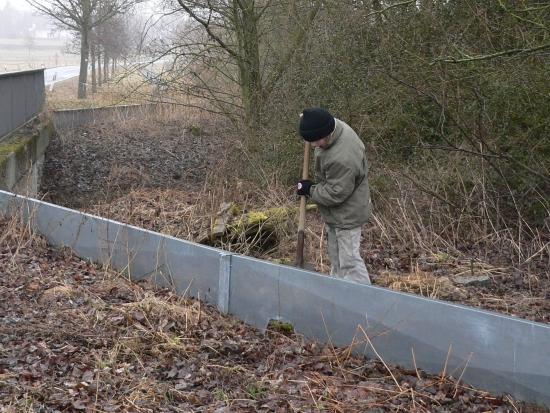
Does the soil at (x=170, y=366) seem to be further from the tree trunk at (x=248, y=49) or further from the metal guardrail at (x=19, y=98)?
the tree trunk at (x=248, y=49)

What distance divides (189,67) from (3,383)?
1013cm

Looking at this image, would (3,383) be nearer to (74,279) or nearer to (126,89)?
(74,279)

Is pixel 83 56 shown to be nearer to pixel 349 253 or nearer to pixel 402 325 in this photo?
pixel 349 253

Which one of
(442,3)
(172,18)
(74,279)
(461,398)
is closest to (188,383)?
(461,398)

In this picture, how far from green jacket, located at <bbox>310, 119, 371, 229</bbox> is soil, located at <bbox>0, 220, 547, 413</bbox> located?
3.57 ft

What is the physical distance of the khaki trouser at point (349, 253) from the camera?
6258mm

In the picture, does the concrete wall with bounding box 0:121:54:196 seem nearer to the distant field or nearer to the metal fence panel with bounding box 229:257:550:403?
the metal fence panel with bounding box 229:257:550:403

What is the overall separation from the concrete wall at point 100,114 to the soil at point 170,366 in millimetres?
14645

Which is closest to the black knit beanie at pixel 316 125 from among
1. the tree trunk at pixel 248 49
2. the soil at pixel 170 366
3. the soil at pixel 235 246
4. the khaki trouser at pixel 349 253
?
the khaki trouser at pixel 349 253

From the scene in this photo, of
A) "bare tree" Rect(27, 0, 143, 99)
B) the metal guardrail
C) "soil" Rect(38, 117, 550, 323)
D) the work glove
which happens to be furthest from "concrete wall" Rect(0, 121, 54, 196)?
"bare tree" Rect(27, 0, 143, 99)

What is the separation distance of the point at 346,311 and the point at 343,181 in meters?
1.09

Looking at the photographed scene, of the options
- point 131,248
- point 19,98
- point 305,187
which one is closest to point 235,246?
point 131,248

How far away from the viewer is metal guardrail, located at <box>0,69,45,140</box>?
Result: 12.9 metres

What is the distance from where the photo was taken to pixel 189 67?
45.4 ft
